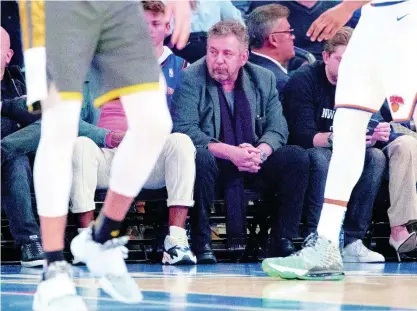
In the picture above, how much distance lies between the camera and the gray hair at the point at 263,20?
19.2ft

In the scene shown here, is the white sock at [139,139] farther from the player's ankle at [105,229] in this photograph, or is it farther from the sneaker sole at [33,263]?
the sneaker sole at [33,263]

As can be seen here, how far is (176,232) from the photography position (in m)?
4.75

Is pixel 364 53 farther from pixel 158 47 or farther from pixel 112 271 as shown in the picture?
pixel 158 47

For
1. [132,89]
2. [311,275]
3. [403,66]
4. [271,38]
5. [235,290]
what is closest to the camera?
[132,89]

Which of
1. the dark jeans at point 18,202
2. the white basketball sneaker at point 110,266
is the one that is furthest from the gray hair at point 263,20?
the white basketball sneaker at point 110,266

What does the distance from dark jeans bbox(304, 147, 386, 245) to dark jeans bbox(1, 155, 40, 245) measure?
62.4 inches

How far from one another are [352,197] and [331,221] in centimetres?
152

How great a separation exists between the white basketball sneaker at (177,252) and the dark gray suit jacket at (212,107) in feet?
2.02

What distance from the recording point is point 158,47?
530 centimetres

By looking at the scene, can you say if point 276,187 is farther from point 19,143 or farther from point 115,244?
point 115,244

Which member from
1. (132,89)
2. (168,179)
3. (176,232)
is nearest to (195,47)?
(168,179)

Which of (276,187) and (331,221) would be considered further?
(276,187)

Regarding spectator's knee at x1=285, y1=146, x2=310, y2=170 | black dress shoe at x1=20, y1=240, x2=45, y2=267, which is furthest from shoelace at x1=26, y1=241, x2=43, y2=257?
spectator's knee at x1=285, y1=146, x2=310, y2=170

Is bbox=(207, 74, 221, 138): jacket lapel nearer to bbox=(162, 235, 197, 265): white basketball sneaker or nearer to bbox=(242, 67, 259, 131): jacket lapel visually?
bbox=(242, 67, 259, 131): jacket lapel
